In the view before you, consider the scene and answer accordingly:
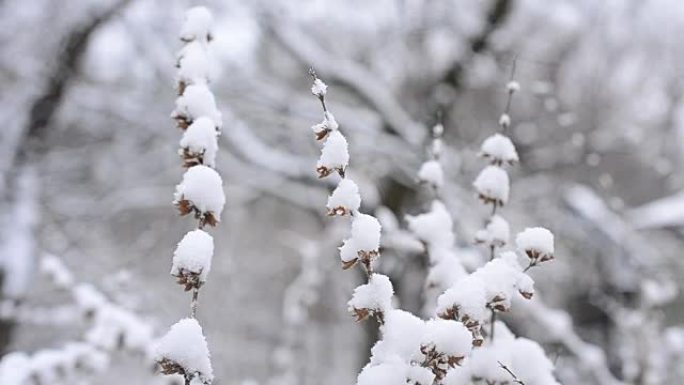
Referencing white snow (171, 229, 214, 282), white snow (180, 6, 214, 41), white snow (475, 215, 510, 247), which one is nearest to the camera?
white snow (171, 229, 214, 282)

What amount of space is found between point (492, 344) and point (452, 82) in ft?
14.6

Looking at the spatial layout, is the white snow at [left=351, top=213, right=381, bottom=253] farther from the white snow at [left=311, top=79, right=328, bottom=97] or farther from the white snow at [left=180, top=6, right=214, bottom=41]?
the white snow at [left=180, top=6, right=214, bottom=41]

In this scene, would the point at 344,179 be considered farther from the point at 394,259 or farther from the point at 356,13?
the point at 356,13

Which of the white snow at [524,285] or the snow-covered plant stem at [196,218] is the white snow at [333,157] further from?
the white snow at [524,285]

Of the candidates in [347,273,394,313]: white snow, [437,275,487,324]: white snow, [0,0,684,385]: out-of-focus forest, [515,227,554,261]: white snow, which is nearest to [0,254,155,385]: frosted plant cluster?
[0,0,684,385]: out-of-focus forest

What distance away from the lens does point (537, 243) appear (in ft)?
3.36

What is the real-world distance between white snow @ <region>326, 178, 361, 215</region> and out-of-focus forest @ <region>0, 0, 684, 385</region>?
4.20 ft

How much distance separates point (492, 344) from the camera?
1185 millimetres

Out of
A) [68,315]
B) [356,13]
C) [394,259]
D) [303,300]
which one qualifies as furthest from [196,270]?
[356,13]

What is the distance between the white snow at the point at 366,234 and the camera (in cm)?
94

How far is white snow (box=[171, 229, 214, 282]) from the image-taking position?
83 cm

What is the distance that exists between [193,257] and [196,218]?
2.6 inches

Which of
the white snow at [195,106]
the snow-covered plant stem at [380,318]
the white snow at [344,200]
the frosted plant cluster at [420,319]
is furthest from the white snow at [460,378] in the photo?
the white snow at [195,106]

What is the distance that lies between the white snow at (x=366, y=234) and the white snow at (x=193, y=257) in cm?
22
